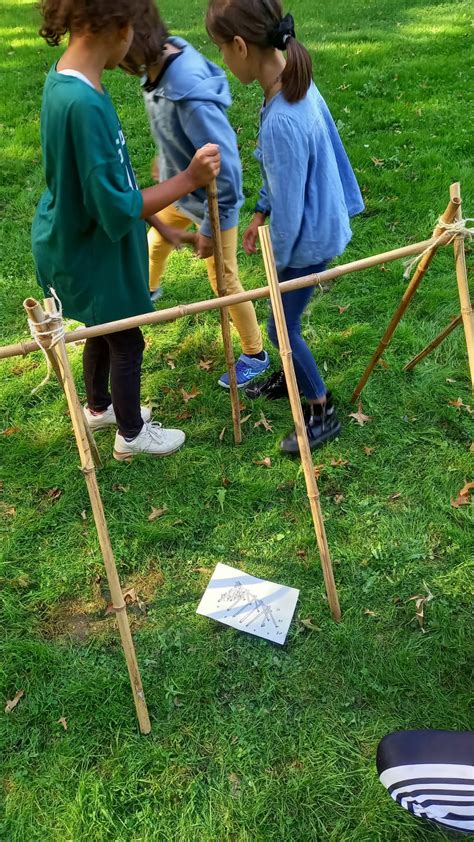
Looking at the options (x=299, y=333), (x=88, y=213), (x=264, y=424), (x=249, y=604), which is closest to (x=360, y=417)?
(x=264, y=424)

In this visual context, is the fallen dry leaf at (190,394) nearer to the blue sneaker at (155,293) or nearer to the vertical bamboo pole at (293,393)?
the blue sneaker at (155,293)

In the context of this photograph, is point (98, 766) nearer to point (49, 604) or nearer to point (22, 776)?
point (22, 776)

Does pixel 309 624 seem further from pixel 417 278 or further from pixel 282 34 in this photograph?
pixel 282 34

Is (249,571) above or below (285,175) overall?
below

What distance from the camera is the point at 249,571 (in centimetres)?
249

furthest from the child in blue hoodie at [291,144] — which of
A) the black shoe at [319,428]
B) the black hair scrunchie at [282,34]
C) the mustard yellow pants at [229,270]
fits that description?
the black shoe at [319,428]

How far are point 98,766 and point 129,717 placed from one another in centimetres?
18

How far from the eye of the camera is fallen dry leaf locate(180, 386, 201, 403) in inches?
131

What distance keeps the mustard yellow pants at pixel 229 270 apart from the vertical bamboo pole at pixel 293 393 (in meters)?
0.69

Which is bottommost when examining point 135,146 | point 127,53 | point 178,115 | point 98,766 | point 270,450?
point 98,766

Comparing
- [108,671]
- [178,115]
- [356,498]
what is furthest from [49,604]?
[178,115]

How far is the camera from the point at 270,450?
9.79ft

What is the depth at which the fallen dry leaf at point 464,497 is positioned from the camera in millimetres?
2631

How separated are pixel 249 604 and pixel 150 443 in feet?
3.27
